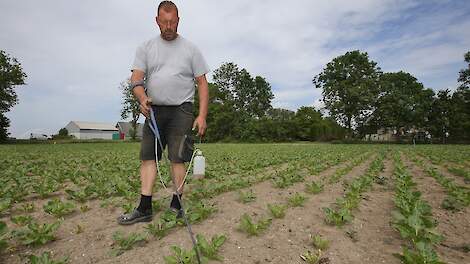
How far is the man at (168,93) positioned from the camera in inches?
151

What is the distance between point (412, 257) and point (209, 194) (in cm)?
375

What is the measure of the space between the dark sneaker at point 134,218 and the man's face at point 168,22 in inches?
85.5

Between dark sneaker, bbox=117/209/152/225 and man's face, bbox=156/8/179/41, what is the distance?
7.13 ft

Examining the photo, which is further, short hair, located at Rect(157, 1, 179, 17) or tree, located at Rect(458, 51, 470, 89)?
tree, located at Rect(458, 51, 470, 89)

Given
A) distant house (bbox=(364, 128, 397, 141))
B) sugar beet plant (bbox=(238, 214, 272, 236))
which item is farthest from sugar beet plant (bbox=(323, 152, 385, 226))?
distant house (bbox=(364, 128, 397, 141))

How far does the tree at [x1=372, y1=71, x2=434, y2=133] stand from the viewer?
153ft

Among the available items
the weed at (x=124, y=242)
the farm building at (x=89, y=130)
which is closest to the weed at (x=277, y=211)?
the weed at (x=124, y=242)

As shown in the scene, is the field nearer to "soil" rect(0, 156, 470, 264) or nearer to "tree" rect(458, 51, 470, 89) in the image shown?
"soil" rect(0, 156, 470, 264)

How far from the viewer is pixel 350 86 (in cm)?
4781

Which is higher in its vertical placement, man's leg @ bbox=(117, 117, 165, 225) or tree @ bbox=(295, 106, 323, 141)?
tree @ bbox=(295, 106, 323, 141)

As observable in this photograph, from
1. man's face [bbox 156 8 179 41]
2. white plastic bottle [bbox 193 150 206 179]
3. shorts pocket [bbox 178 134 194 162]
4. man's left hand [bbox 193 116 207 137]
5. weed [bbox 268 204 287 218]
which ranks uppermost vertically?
man's face [bbox 156 8 179 41]

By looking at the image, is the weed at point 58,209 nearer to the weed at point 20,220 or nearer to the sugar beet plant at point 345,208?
the weed at point 20,220

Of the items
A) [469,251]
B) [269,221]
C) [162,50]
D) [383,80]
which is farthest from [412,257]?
[383,80]

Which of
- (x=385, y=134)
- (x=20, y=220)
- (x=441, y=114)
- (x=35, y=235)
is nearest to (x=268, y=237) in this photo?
(x=35, y=235)
